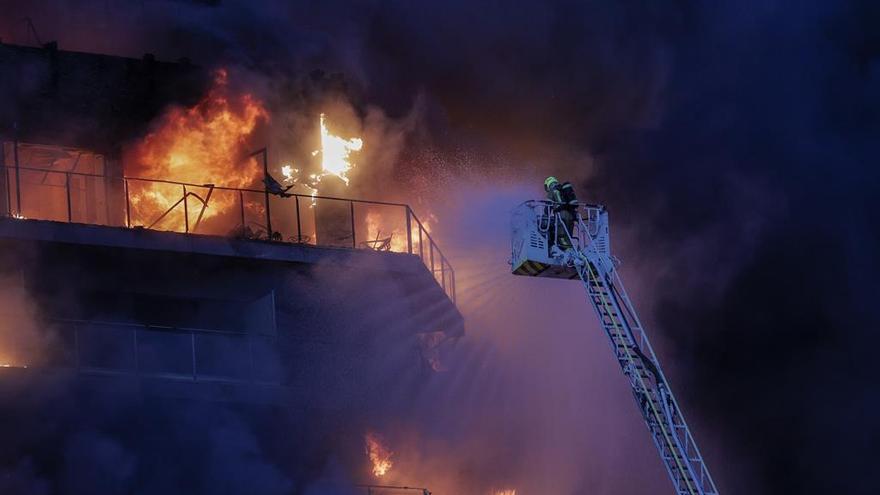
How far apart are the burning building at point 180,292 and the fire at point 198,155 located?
0.14 feet

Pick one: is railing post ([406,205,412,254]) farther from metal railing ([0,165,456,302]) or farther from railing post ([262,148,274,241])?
railing post ([262,148,274,241])

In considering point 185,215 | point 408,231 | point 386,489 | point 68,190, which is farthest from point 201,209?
point 386,489

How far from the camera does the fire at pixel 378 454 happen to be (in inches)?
1619

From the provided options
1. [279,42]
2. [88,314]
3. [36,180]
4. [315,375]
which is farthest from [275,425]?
[279,42]

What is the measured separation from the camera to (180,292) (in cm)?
3928

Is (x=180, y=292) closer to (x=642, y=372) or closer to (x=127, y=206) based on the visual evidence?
(x=127, y=206)

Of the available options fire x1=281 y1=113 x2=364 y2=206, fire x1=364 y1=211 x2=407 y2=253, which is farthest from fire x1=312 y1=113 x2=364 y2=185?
fire x1=364 y1=211 x2=407 y2=253

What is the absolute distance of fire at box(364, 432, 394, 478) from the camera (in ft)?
135

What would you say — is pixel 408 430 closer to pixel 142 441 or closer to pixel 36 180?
pixel 142 441

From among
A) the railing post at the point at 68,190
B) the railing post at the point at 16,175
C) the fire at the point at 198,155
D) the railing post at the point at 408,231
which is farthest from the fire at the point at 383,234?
the railing post at the point at 16,175

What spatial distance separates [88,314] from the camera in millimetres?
38375

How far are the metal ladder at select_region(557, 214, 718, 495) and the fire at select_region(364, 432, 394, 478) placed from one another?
8.13m

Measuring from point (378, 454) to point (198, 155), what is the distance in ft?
24.5

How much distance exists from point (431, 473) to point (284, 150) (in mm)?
7868
